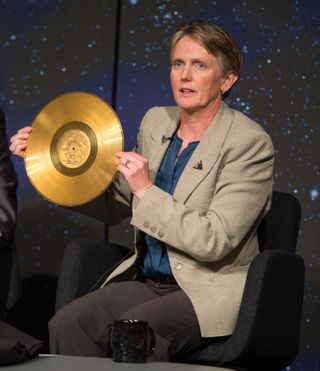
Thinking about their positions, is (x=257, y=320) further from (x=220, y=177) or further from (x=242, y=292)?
(x=220, y=177)

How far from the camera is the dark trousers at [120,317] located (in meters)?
2.78

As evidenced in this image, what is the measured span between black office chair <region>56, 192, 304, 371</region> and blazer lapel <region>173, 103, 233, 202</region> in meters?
0.31

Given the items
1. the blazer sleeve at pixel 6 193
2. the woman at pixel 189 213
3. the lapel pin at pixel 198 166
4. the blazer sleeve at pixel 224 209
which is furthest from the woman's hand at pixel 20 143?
the lapel pin at pixel 198 166

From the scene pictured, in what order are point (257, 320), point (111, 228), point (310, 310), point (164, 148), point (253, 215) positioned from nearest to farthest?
point (257, 320) → point (253, 215) → point (164, 148) → point (310, 310) → point (111, 228)

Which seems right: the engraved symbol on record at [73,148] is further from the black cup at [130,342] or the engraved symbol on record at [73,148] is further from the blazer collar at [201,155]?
the black cup at [130,342]

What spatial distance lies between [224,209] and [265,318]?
1.18 ft

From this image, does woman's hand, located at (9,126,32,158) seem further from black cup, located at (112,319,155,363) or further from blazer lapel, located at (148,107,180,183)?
black cup, located at (112,319,155,363)

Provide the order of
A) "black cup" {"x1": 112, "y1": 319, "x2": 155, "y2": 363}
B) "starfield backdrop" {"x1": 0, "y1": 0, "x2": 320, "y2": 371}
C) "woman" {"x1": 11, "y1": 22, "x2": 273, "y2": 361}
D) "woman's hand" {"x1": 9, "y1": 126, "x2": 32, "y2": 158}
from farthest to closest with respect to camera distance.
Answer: "starfield backdrop" {"x1": 0, "y1": 0, "x2": 320, "y2": 371}
"woman's hand" {"x1": 9, "y1": 126, "x2": 32, "y2": 158}
"woman" {"x1": 11, "y1": 22, "x2": 273, "y2": 361}
"black cup" {"x1": 112, "y1": 319, "x2": 155, "y2": 363}

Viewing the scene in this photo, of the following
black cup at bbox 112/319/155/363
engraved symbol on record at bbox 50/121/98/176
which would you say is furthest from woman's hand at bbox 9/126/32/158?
black cup at bbox 112/319/155/363

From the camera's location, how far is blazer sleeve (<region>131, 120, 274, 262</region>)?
2844mm

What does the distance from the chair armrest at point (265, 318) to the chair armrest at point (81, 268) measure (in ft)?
1.55

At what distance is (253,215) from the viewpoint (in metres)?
2.92

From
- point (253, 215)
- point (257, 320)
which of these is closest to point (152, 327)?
point (257, 320)

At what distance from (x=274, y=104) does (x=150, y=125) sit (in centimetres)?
89
